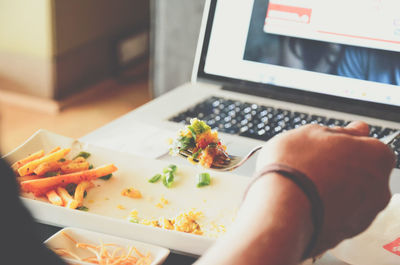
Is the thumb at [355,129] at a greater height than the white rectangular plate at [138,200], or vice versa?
the thumb at [355,129]

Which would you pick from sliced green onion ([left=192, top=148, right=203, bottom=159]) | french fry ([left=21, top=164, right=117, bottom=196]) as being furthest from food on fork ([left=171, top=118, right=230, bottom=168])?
french fry ([left=21, top=164, right=117, bottom=196])

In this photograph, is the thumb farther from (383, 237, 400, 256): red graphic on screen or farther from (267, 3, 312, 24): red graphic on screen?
(267, 3, 312, 24): red graphic on screen

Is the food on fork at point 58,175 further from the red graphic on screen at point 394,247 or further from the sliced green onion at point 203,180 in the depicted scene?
the red graphic on screen at point 394,247

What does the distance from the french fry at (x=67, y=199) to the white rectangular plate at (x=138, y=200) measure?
0.03 meters

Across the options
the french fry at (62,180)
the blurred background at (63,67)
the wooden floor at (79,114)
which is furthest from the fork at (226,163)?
the wooden floor at (79,114)

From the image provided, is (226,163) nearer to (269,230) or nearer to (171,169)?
(171,169)

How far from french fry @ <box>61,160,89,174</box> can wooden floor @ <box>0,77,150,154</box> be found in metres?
1.62

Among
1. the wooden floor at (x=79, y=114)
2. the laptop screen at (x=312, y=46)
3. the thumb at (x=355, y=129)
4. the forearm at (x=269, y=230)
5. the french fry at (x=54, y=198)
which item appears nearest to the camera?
the forearm at (x=269, y=230)

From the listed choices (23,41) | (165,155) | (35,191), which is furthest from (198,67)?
(23,41)

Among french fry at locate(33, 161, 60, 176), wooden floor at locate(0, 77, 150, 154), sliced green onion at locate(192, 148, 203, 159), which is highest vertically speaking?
sliced green onion at locate(192, 148, 203, 159)

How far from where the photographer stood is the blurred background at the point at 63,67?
2740 millimetres

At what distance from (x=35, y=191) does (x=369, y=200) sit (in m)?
0.51

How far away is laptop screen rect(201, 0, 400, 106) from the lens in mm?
1079

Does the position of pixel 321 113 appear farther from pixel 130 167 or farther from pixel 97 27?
pixel 97 27
